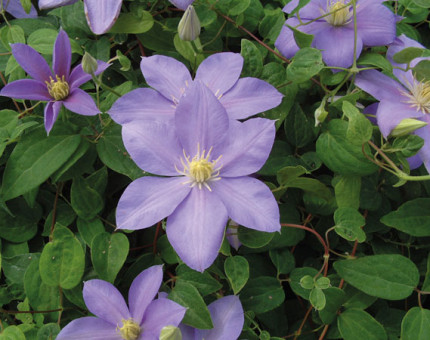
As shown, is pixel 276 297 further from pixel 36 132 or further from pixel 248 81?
pixel 36 132

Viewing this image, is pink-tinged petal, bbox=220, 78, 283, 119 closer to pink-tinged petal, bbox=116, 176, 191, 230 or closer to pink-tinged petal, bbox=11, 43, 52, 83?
pink-tinged petal, bbox=116, 176, 191, 230

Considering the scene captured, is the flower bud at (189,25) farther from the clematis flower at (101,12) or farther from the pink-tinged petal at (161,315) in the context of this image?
the pink-tinged petal at (161,315)

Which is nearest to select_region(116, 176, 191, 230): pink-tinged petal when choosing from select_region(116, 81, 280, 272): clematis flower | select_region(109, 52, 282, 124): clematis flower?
select_region(116, 81, 280, 272): clematis flower

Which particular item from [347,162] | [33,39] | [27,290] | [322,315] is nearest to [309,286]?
[322,315]

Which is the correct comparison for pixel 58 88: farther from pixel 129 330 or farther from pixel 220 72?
pixel 129 330

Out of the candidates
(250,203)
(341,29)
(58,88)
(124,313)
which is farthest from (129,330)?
(341,29)

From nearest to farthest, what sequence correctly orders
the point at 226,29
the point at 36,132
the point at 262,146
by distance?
the point at 262,146 < the point at 36,132 < the point at 226,29
